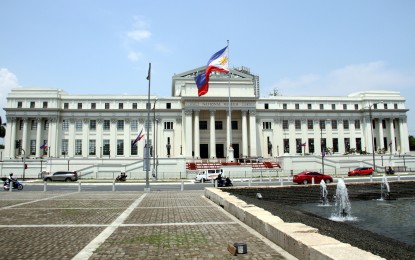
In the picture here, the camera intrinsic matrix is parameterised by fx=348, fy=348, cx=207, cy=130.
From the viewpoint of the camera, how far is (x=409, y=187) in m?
24.7

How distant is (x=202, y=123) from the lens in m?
77.6

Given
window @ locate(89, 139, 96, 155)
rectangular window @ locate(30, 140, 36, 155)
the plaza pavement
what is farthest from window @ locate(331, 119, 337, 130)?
the plaza pavement

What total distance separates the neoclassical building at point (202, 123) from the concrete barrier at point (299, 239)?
59.1 meters

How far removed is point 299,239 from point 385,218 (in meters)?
10.4

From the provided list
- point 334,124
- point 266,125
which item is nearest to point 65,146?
point 266,125

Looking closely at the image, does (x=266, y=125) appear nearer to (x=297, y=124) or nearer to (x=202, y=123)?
(x=297, y=124)

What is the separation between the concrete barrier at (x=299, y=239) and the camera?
5383 mm

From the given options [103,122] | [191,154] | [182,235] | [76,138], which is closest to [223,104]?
[191,154]

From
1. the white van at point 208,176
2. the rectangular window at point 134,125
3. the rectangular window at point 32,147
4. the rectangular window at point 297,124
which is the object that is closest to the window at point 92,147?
the rectangular window at point 134,125

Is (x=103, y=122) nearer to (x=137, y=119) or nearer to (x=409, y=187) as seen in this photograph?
(x=137, y=119)

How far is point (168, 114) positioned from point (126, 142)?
36.7 feet

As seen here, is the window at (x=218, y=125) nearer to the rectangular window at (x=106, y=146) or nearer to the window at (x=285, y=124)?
the window at (x=285, y=124)

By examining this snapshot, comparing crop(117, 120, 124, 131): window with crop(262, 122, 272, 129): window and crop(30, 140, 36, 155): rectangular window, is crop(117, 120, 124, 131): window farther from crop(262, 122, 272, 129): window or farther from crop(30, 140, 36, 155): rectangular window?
crop(262, 122, 272, 129): window

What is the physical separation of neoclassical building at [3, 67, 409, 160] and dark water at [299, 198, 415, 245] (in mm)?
51540
